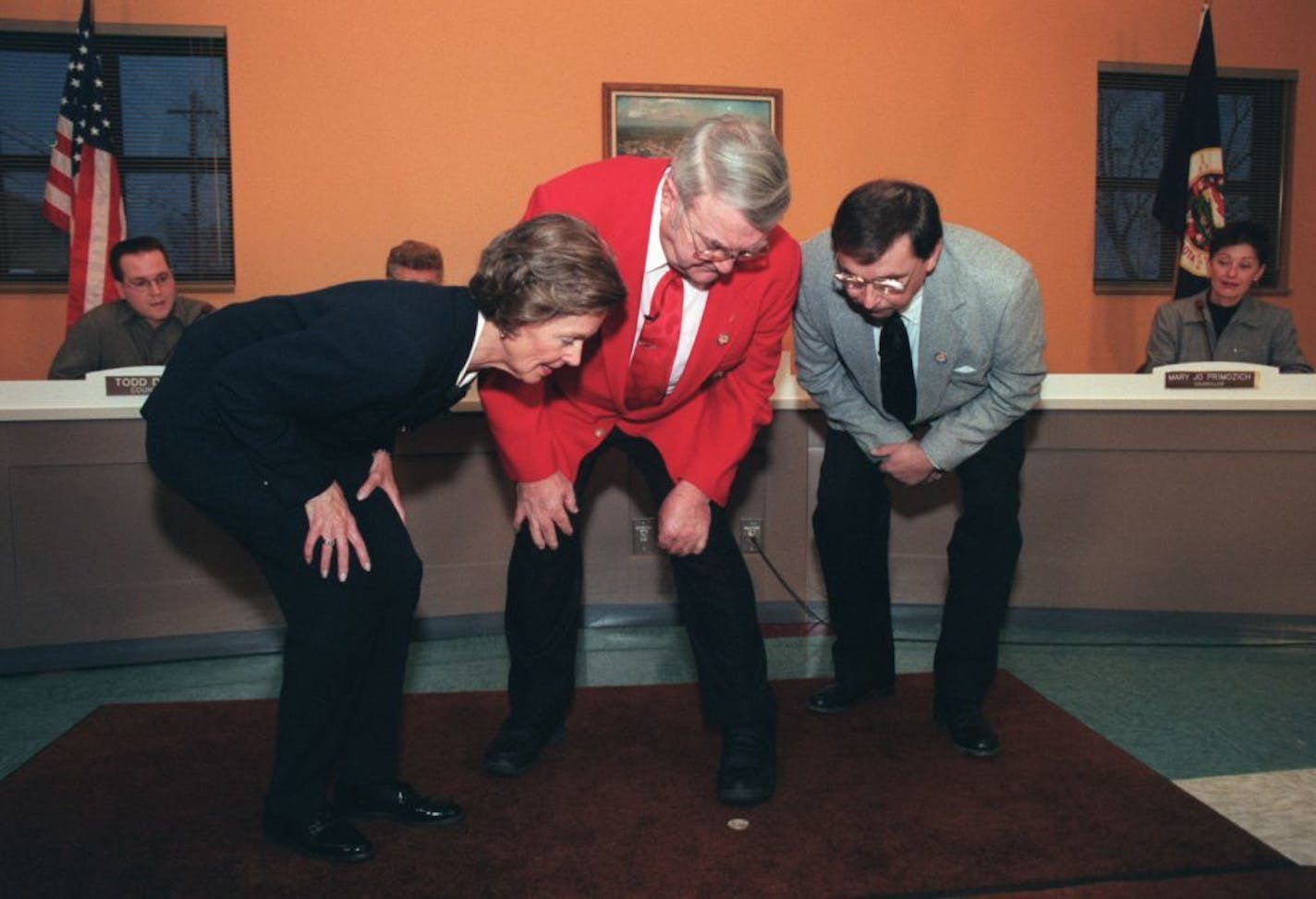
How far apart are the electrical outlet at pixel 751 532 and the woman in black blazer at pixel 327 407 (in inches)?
63.7

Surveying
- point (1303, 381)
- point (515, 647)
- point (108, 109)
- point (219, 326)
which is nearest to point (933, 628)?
point (1303, 381)

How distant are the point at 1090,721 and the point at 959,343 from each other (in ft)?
3.22

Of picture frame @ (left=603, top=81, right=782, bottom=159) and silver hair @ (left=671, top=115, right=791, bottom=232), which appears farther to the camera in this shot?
picture frame @ (left=603, top=81, right=782, bottom=159)

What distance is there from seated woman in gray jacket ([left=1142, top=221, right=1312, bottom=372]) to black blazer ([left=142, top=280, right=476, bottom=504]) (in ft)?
10.1

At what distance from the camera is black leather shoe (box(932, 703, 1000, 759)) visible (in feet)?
7.09

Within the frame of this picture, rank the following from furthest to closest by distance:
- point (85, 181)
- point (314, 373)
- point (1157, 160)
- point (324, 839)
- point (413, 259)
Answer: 1. point (1157, 160)
2. point (85, 181)
3. point (413, 259)
4. point (324, 839)
5. point (314, 373)

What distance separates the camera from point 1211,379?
3.07 m

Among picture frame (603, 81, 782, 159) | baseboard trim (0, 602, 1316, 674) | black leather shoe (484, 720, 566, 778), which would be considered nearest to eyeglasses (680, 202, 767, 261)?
black leather shoe (484, 720, 566, 778)

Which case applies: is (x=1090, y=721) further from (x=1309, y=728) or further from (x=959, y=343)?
(x=959, y=343)

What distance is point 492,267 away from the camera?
5.23ft

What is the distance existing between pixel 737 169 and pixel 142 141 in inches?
166

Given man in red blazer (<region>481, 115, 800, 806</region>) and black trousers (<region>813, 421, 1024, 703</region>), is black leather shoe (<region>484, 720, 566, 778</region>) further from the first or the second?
black trousers (<region>813, 421, 1024, 703</region>)

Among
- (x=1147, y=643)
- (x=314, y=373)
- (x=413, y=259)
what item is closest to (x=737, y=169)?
(x=314, y=373)

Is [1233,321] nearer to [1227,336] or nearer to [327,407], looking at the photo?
[1227,336]
